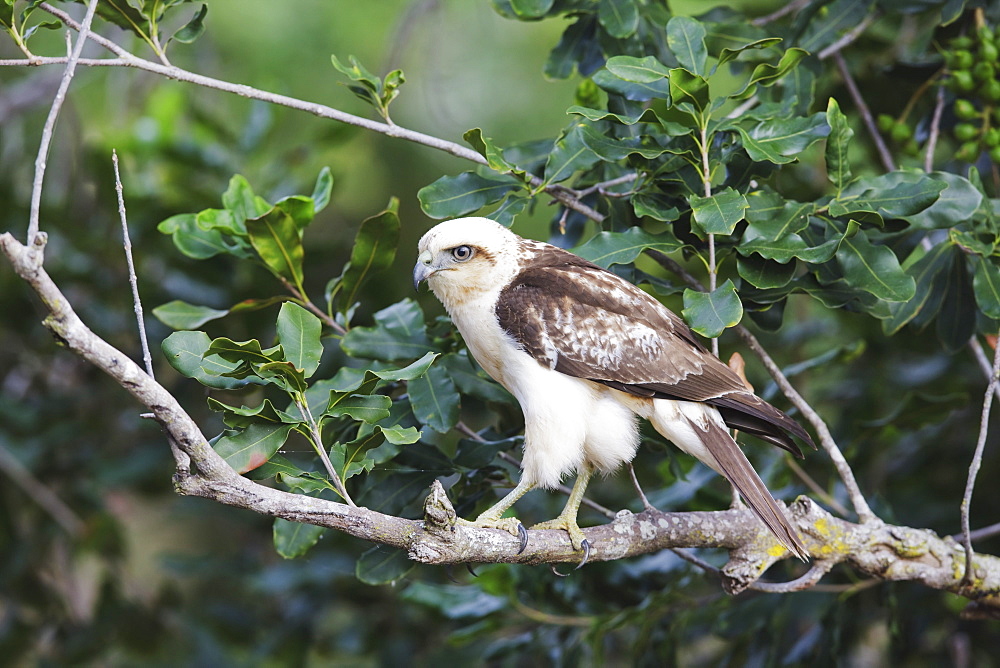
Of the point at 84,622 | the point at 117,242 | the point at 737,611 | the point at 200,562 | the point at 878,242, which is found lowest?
the point at 84,622

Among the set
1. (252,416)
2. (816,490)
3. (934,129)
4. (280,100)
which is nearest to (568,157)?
(280,100)

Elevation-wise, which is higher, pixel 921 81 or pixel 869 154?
pixel 921 81

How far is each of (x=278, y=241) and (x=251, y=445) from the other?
2.96ft

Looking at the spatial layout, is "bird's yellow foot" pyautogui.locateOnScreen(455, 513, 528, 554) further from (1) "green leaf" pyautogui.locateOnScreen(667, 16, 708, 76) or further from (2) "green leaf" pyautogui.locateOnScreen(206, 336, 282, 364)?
(1) "green leaf" pyautogui.locateOnScreen(667, 16, 708, 76)

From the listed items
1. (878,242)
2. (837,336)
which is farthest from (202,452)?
(837,336)

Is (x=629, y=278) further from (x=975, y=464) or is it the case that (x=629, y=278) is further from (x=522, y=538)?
(x=975, y=464)

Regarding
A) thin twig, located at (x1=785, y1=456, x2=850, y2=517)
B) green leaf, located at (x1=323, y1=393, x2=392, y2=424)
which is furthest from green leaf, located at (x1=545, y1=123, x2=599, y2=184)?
thin twig, located at (x1=785, y1=456, x2=850, y2=517)

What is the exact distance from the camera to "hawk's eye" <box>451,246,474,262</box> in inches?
122

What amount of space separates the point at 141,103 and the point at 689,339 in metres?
4.63

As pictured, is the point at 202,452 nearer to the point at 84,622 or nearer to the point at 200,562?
the point at 200,562

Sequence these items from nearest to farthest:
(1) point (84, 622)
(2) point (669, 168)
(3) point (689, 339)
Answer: (2) point (669, 168) < (3) point (689, 339) < (1) point (84, 622)

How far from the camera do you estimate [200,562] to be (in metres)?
4.93

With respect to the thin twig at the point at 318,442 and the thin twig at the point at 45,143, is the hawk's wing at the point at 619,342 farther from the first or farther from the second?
the thin twig at the point at 45,143

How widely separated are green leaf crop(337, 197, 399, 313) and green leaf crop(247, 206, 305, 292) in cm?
17
